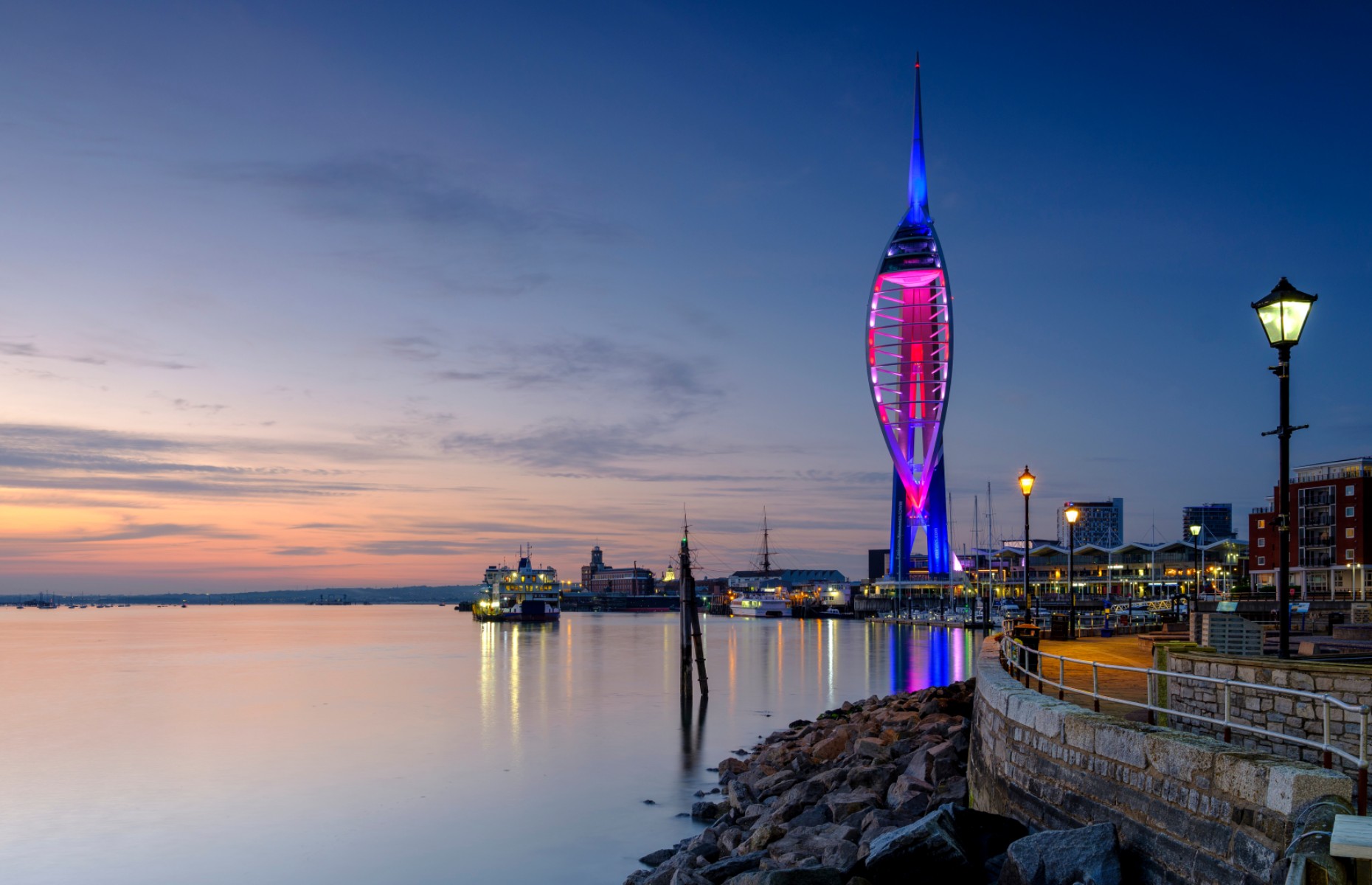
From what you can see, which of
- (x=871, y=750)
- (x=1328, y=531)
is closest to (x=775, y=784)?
(x=871, y=750)

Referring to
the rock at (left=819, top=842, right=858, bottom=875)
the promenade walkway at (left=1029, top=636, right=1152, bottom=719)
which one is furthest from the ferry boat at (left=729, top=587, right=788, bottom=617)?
the rock at (left=819, top=842, right=858, bottom=875)

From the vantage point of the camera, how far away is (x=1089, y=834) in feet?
26.0

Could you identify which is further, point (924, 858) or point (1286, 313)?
point (1286, 313)

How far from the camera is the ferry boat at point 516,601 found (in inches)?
5453

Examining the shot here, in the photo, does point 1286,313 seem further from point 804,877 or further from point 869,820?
point 869,820

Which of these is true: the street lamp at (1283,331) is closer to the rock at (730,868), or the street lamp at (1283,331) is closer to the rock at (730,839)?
the rock at (730,868)

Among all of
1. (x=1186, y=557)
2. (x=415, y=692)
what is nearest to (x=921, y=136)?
(x=1186, y=557)

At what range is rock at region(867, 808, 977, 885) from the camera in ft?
28.5

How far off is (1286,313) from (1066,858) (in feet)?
19.6

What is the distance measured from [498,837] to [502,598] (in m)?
132

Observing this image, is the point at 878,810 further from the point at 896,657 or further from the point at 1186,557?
the point at 1186,557

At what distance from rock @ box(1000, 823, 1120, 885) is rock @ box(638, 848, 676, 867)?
10.0 metres

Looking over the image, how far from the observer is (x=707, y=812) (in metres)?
20.5

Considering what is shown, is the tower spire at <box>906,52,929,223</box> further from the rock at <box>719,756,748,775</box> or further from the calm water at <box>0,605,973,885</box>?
the rock at <box>719,756,748,775</box>
